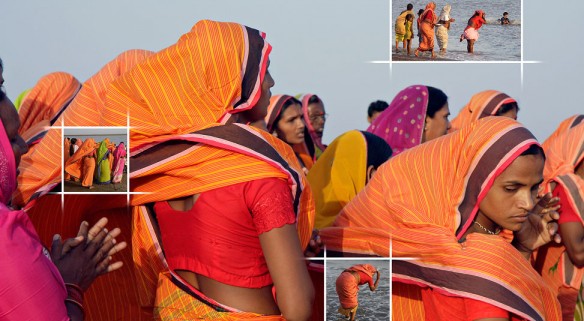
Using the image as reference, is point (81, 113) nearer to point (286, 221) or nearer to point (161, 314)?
point (161, 314)

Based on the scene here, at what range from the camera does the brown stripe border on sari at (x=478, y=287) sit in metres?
3.60

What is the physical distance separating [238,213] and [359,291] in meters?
0.95

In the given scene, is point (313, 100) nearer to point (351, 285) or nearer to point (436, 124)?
point (436, 124)

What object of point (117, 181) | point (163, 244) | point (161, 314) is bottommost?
point (161, 314)

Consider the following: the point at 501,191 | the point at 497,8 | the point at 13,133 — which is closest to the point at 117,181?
the point at 13,133

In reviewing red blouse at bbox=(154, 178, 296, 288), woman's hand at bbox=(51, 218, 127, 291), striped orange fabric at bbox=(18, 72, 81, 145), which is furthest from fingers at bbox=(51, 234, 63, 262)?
striped orange fabric at bbox=(18, 72, 81, 145)

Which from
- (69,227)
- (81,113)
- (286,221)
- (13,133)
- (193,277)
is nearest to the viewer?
(13,133)

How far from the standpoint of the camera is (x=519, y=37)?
4.49m

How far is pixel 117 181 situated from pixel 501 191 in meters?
1.41

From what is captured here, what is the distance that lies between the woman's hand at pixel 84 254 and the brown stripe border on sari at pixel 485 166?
1461 mm

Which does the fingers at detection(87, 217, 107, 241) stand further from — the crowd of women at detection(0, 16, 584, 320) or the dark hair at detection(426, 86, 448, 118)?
the dark hair at detection(426, 86, 448, 118)

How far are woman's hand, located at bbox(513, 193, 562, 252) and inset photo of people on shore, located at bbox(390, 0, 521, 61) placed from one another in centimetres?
67

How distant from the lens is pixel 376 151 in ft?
17.3

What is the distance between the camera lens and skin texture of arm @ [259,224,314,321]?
3.05m
